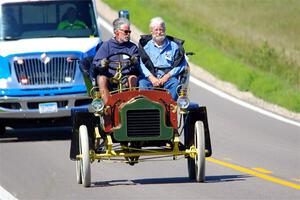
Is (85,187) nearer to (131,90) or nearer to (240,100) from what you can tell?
(131,90)

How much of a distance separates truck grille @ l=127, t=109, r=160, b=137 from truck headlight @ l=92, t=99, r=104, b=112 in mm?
318

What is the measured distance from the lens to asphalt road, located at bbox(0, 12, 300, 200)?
12906 mm

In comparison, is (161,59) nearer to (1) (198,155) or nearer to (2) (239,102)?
(1) (198,155)

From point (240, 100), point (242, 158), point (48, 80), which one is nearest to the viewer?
point (242, 158)

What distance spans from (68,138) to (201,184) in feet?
20.1

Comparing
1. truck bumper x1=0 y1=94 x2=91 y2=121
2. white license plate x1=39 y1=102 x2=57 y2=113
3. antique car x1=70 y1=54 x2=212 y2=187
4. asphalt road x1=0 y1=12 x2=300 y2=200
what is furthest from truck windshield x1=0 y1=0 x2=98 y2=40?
antique car x1=70 y1=54 x2=212 y2=187

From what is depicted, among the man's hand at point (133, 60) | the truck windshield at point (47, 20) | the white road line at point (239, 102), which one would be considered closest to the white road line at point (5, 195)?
the man's hand at point (133, 60)

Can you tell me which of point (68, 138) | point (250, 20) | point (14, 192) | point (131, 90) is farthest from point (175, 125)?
point (250, 20)

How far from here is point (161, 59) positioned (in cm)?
1470

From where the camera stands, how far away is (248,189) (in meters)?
13.0

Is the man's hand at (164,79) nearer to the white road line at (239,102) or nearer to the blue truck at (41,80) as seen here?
the blue truck at (41,80)

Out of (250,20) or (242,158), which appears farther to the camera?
(250,20)

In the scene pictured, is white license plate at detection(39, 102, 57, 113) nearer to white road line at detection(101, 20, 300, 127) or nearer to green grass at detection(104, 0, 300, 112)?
white road line at detection(101, 20, 300, 127)

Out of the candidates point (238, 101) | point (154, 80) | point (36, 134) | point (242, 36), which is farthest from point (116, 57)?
point (242, 36)
